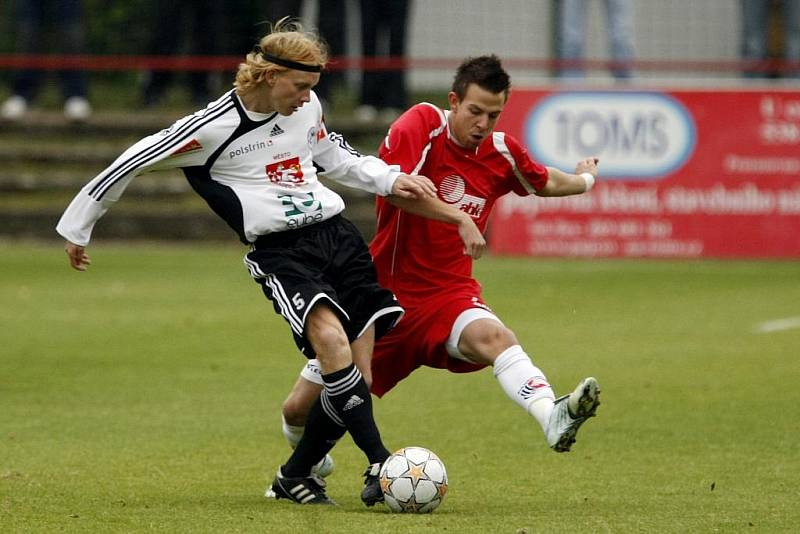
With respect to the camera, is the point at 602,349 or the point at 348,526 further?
the point at 602,349

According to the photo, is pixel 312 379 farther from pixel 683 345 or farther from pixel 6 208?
pixel 6 208

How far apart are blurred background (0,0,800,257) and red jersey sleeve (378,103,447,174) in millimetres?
6770

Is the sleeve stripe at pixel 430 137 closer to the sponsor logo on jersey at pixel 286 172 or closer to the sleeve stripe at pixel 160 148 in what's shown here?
the sponsor logo on jersey at pixel 286 172

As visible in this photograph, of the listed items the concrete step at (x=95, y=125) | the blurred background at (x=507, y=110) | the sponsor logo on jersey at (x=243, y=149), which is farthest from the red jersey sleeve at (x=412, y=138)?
the concrete step at (x=95, y=125)

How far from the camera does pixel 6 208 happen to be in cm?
1755

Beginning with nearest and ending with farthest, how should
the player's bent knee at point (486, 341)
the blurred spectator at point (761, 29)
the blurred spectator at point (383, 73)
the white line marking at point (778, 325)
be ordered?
the player's bent knee at point (486, 341) < the white line marking at point (778, 325) < the blurred spectator at point (761, 29) < the blurred spectator at point (383, 73)

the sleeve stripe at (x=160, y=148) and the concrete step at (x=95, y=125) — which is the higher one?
the sleeve stripe at (x=160, y=148)

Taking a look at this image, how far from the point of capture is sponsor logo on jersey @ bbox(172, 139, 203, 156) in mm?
5754

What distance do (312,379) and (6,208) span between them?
12209 mm

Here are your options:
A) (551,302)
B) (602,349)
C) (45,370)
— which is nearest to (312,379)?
(45,370)

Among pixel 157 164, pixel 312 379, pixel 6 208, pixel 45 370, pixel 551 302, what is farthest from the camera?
pixel 6 208

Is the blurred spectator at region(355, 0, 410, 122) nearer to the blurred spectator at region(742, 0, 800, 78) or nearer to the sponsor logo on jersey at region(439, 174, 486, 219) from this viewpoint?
the blurred spectator at region(742, 0, 800, 78)

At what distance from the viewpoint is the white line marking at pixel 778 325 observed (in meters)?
11.1

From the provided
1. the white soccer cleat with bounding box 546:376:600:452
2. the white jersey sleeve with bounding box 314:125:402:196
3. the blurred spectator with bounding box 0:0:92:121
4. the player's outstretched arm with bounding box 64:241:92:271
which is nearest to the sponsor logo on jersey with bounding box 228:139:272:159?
the white jersey sleeve with bounding box 314:125:402:196
